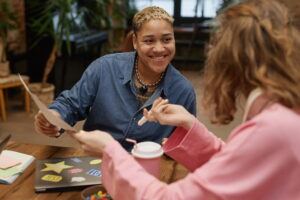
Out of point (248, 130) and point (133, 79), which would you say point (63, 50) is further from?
point (248, 130)

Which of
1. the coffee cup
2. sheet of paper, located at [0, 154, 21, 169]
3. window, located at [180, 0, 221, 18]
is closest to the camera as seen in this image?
the coffee cup

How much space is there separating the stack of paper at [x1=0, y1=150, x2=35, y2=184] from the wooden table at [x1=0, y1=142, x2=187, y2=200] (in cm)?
2

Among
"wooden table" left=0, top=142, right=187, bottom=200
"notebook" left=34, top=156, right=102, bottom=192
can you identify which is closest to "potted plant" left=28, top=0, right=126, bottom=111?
"wooden table" left=0, top=142, right=187, bottom=200

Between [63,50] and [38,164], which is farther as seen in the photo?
[63,50]

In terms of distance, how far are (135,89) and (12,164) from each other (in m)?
0.66

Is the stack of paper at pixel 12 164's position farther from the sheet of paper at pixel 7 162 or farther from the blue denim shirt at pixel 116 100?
the blue denim shirt at pixel 116 100

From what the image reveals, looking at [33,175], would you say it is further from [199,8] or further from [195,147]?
[199,8]

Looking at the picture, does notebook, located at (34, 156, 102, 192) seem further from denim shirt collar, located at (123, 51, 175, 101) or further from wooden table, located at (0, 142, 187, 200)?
denim shirt collar, located at (123, 51, 175, 101)

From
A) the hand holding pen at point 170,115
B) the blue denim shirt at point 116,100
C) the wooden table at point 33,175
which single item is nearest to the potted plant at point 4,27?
the blue denim shirt at point 116,100

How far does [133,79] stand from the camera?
6.26 ft

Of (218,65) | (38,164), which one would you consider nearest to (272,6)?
(218,65)

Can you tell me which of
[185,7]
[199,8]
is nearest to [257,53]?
[199,8]

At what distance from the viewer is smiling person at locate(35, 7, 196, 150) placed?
5.95 ft

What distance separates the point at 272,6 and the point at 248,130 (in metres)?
0.29
